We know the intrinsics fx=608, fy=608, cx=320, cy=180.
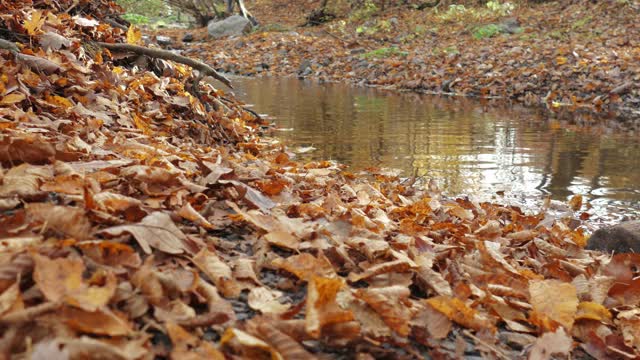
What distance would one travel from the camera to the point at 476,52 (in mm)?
13398

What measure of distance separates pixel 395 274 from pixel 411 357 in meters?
0.38

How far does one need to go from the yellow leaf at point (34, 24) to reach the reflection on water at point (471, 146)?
2.66 meters

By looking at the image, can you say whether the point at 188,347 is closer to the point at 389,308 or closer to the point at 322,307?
the point at 322,307

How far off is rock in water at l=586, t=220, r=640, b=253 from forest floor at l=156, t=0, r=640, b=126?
5934 millimetres

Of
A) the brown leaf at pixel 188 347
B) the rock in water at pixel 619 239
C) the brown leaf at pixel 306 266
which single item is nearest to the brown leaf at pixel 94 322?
the brown leaf at pixel 188 347

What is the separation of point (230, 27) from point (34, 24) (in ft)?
60.2

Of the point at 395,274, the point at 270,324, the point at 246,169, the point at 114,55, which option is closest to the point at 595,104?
the point at 114,55

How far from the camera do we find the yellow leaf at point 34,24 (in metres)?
3.97

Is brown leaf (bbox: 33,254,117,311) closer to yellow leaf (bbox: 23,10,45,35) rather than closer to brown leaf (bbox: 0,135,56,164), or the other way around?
brown leaf (bbox: 0,135,56,164)

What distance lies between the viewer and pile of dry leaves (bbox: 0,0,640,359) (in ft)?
4.13

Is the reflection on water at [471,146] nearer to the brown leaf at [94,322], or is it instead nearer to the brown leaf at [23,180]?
the brown leaf at [23,180]

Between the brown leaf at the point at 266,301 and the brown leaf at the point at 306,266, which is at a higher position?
the brown leaf at the point at 306,266

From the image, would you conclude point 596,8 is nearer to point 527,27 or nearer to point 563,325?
point 527,27

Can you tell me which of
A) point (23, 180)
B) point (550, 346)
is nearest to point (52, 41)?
point (23, 180)
